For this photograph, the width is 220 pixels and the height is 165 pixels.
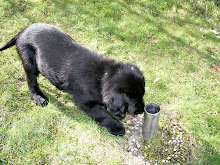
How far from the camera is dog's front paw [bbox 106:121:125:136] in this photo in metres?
2.93

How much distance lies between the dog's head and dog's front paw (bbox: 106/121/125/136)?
17.9 inches

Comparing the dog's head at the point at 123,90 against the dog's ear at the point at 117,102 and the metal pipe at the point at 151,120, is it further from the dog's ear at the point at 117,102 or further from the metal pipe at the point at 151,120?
the metal pipe at the point at 151,120

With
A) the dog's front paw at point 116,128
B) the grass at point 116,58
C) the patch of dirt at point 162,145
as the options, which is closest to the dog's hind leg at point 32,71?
the grass at point 116,58

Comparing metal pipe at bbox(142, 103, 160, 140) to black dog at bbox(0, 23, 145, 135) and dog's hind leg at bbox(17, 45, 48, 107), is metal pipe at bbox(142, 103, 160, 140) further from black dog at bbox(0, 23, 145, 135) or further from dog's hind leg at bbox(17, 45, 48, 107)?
dog's hind leg at bbox(17, 45, 48, 107)

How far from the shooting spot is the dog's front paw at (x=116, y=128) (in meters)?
2.93

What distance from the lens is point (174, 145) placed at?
2848 mm

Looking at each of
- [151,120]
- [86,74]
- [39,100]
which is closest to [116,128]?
[151,120]

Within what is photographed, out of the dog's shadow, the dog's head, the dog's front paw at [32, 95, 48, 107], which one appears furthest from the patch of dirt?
the dog's front paw at [32, 95, 48, 107]

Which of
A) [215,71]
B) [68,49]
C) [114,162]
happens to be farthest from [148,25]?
[114,162]

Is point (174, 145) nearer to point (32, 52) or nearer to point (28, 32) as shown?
point (32, 52)

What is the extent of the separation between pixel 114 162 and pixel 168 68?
206 centimetres

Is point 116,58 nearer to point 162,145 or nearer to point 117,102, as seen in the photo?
point 117,102

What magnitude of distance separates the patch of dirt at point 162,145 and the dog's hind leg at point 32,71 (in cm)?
139

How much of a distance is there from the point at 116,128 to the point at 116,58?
5.18ft
